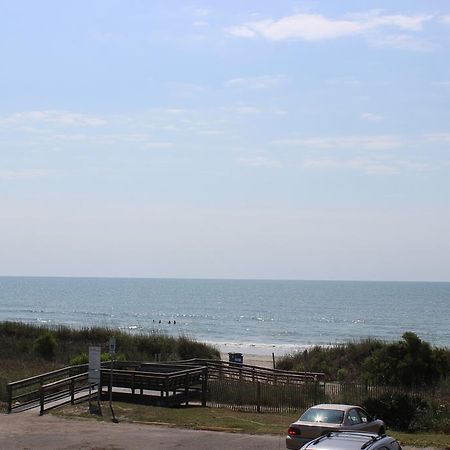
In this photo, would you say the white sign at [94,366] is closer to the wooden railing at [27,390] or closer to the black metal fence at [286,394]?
the wooden railing at [27,390]

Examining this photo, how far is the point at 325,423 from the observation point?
56.1 ft

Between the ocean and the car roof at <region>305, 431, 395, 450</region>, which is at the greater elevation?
the car roof at <region>305, 431, 395, 450</region>

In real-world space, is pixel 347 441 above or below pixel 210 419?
above

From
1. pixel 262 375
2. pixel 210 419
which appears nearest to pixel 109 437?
pixel 210 419

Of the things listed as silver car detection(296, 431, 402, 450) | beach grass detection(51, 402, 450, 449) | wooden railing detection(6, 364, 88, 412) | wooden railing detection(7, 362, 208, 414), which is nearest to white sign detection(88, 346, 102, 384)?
wooden railing detection(7, 362, 208, 414)

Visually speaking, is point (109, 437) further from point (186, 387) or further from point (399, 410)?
point (399, 410)

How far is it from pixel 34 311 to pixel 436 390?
120 m

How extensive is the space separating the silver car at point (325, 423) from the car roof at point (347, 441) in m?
5.04

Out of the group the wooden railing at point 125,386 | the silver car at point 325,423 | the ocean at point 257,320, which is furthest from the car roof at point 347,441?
the ocean at point 257,320

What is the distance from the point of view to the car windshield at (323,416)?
56.7 feet

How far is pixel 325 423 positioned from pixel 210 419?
6721mm

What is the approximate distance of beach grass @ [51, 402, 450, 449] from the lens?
20.5 meters

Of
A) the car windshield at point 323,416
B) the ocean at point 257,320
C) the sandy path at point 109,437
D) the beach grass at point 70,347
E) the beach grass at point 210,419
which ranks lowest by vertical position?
the ocean at point 257,320

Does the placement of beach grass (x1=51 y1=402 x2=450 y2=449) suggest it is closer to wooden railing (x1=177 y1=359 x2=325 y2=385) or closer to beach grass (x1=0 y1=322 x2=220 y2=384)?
wooden railing (x1=177 y1=359 x2=325 y2=385)
